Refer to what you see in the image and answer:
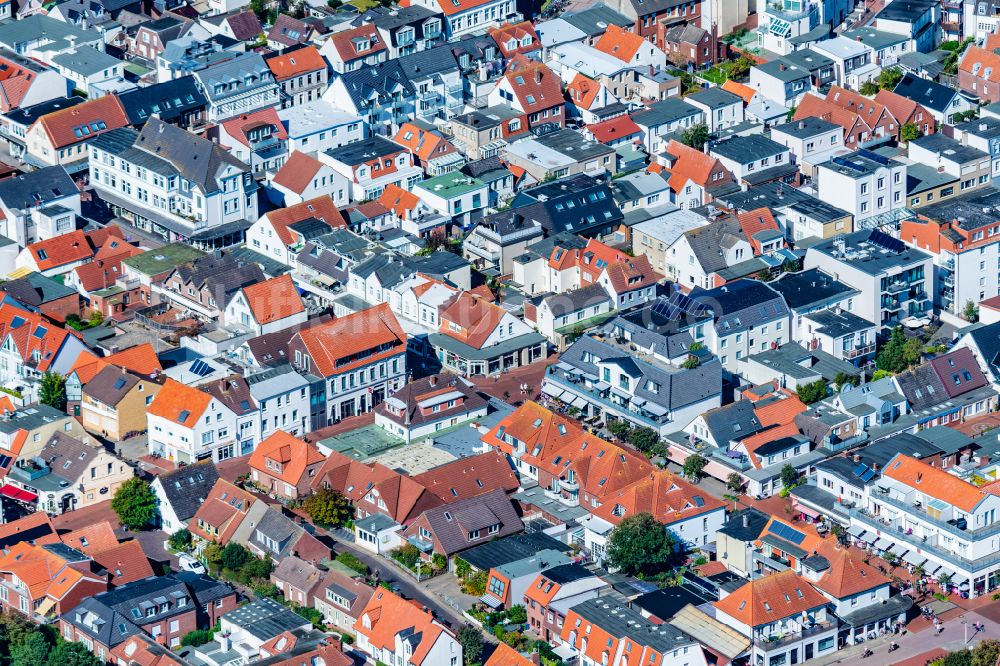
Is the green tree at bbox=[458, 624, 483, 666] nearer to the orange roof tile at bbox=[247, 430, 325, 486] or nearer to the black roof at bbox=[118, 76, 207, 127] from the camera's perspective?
the orange roof tile at bbox=[247, 430, 325, 486]

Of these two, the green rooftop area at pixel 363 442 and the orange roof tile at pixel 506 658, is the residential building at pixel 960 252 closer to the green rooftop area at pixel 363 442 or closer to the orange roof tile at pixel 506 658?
the green rooftop area at pixel 363 442

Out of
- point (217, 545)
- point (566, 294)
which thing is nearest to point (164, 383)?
point (217, 545)


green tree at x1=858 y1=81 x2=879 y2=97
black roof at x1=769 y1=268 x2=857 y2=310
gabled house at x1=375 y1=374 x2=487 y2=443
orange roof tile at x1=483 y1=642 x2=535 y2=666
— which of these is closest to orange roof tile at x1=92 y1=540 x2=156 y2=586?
gabled house at x1=375 y1=374 x2=487 y2=443

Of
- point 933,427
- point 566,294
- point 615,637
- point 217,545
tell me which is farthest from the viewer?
point 566,294

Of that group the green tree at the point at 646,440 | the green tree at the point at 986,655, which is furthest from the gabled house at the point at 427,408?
the green tree at the point at 986,655

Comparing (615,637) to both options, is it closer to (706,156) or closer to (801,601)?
(801,601)

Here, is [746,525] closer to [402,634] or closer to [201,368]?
[402,634]
